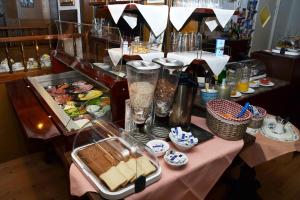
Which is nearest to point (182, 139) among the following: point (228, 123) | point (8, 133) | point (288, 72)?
point (228, 123)

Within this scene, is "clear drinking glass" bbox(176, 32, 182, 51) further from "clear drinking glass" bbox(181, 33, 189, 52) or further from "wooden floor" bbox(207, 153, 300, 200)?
"wooden floor" bbox(207, 153, 300, 200)

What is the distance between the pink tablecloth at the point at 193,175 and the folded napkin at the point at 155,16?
2.77ft

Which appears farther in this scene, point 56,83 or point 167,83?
point 56,83

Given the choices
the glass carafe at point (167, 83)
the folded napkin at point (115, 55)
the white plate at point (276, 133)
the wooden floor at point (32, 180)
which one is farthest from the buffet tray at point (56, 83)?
the white plate at point (276, 133)

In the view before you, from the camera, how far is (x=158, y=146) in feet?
3.88

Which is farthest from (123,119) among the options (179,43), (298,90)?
(298,90)

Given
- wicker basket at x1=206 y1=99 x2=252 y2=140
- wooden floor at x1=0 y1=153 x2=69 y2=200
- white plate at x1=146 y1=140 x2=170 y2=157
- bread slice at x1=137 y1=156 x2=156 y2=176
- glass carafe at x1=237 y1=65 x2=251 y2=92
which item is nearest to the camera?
bread slice at x1=137 y1=156 x2=156 y2=176

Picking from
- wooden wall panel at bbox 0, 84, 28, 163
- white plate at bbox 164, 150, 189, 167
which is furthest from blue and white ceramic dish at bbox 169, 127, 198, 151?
wooden wall panel at bbox 0, 84, 28, 163

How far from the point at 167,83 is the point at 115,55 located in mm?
520

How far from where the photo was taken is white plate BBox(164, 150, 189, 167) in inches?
41.6

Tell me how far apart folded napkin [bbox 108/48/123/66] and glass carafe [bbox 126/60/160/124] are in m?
0.41

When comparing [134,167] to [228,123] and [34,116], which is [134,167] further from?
[34,116]

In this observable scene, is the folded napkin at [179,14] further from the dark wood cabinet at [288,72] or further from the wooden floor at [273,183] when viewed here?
the dark wood cabinet at [288,72]

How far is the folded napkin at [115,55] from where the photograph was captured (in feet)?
5.27
